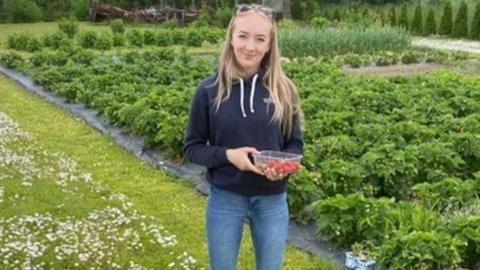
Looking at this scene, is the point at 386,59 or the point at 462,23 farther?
the point at 462,23

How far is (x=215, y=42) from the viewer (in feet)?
73.0

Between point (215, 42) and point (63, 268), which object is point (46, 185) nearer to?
point (63, 268)

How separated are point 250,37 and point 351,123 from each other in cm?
520

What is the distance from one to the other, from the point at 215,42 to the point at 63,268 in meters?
17.8

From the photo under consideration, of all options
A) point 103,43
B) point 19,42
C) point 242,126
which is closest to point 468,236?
point 242,126

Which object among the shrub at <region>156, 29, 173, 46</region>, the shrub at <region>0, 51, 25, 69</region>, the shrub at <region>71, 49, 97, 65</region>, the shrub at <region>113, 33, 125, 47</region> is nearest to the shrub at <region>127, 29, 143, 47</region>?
the shrub at <region>113, 33, 125, 47</region>

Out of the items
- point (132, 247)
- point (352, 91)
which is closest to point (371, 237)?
point (132, 247)

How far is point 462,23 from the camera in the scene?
25047mm

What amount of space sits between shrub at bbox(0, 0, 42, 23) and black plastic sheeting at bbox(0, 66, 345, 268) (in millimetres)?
17494

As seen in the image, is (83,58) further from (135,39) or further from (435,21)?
(435,21)

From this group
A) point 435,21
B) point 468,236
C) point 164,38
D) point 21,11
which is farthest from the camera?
point 21,11

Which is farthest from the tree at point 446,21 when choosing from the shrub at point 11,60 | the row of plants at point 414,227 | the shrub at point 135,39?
the row of plants at point 414,227

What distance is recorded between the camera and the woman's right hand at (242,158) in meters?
2.95

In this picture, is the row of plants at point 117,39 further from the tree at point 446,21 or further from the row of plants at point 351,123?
the tree at point 446,21
